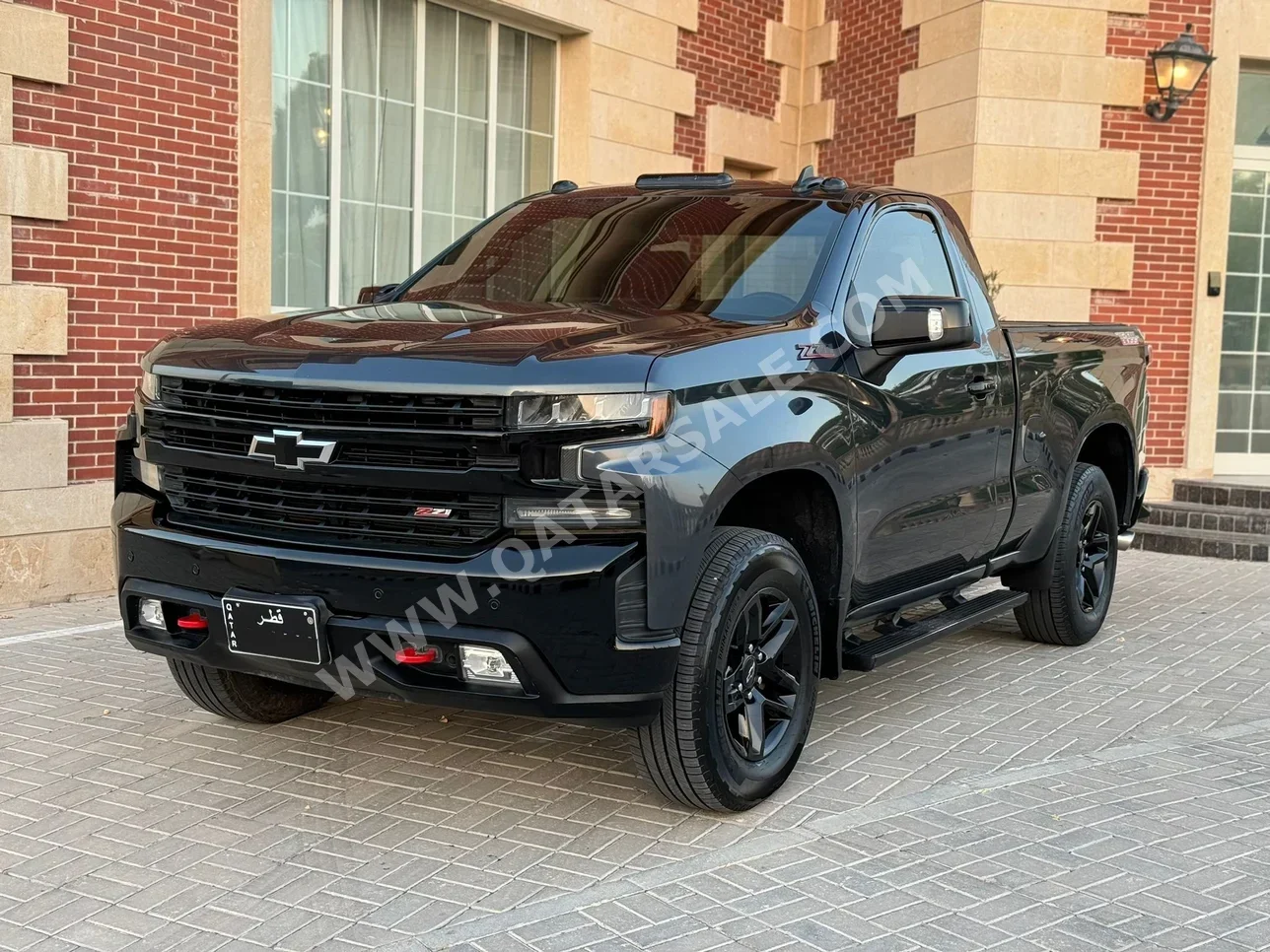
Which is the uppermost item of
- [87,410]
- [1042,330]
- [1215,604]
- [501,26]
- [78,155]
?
[501,26]

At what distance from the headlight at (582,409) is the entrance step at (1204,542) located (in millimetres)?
8211

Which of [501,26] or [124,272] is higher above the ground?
[501,26]

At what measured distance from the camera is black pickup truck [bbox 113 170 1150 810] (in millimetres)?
3564

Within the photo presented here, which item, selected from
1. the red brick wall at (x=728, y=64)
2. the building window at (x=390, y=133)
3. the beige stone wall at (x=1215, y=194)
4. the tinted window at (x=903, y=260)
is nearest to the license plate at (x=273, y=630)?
the tinted window at (x=903, y=260)

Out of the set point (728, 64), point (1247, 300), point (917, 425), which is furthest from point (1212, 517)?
point (917, 425)

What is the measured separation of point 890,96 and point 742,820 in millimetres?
10247

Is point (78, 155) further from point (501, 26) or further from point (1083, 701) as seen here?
point (1083, 701)

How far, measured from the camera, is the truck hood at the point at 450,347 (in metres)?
3.59

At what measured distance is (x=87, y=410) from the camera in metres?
7.43

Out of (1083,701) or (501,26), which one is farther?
(501,26)

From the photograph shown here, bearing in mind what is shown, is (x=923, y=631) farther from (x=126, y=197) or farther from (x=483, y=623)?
(x=126, y=197)

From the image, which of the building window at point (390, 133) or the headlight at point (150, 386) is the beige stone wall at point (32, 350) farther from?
the headlight at point (150, 386)

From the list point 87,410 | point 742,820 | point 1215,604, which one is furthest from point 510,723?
point 1215,604

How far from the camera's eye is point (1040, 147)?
11.9 meters
